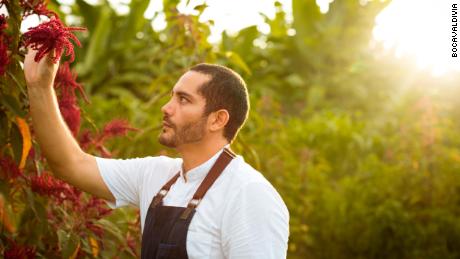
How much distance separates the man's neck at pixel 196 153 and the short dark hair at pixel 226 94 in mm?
87

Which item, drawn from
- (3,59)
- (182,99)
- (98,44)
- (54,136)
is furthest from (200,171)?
(98,44)

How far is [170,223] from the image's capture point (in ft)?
6.42

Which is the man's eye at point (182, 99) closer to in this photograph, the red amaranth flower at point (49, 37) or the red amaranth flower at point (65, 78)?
the red amaranth flower at point (65, 78)

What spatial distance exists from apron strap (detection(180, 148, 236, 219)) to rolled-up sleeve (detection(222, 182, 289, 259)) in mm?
108

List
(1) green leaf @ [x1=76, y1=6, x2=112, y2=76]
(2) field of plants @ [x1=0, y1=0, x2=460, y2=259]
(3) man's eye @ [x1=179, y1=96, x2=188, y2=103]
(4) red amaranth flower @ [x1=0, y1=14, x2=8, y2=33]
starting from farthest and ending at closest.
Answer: (1) green leaf @ [x1=76, y1=6, x2=112, y2=76] → (3) man's eye @ [x1=179, y1=96, x2=188, y2=103] → (2) field of plants @ [x1=0, y1=0, x2=460, y2=259] → (4) red amaranth flower @ [x1=0, y1=14, x2=8, y2=33]

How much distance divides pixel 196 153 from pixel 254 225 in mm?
386

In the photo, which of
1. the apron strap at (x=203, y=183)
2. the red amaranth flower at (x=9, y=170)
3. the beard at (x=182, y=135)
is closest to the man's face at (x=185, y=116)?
the beard at (x=182, y=135)

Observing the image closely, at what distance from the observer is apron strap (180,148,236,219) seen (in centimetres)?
196

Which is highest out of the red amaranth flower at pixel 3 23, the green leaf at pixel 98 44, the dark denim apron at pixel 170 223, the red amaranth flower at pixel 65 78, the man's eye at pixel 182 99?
the green leaf at pixel 98 44

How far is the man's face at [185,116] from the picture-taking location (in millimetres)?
2080

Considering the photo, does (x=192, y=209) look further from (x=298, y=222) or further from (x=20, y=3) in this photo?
(x=298, y=222)

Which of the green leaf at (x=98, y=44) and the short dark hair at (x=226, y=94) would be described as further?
the green leaf at (x=98, y=44)

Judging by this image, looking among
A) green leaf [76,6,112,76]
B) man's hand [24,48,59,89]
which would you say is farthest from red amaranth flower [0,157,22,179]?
green leaf [76,6,112,76]

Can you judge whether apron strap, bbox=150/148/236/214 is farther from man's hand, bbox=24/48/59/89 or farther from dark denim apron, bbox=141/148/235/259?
man's hand, bbox=24/48/59/89
